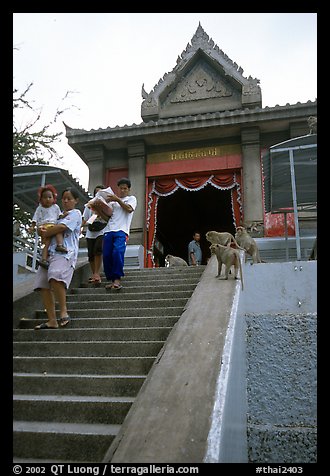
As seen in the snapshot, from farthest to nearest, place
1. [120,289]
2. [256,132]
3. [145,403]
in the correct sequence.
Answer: [256,132] → [120,289] → [145,403]

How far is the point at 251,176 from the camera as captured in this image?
1019cm

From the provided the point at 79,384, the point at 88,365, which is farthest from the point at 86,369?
the point at 79,384

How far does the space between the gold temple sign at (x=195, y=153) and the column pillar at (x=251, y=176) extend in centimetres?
Result: 36

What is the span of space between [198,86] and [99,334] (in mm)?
Answer: 9759

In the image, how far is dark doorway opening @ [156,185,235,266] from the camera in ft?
45.9

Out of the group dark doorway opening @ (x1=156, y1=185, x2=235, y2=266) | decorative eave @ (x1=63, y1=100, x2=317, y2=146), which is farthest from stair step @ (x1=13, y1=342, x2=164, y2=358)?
dark doorway opening @ (x1=156, y1=185, x2=235, y2=266)

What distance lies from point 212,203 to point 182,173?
4340 millimetres

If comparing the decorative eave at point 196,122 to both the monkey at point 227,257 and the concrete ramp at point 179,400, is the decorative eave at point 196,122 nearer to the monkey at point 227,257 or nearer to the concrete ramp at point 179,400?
the monkey at point 227,257

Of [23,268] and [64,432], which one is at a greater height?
[23,268]

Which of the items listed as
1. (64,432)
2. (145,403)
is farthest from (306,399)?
(64,432)

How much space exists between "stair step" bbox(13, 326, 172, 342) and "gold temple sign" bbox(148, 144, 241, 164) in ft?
24.9

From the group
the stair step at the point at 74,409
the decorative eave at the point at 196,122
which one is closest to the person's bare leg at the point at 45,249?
the stair step at the point at 74,409

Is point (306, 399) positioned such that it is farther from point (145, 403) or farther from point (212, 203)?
point (212, 203)

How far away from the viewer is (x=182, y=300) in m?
4.71
